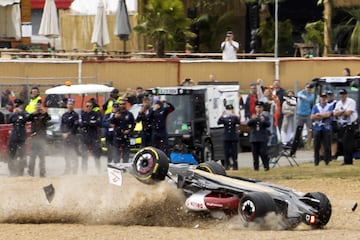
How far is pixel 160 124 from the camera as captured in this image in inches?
909

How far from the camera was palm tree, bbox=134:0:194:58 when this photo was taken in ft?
124

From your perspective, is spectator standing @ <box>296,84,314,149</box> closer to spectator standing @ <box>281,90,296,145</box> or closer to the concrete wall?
spectator standing @ <box>281,90,296,145</box>

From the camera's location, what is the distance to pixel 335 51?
133ft

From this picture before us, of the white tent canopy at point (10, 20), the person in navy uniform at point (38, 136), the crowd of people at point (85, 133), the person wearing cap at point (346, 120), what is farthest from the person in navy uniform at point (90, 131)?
the white tent canopy at point (10, 20)

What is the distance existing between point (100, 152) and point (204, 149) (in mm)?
2293

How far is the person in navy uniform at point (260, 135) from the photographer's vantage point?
2325 cm

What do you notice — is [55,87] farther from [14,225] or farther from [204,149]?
[14,225]

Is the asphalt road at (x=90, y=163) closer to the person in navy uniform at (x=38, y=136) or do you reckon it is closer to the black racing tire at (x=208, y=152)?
the person in navy uniform at (x=38, y=136)

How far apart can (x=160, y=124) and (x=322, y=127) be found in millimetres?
3599

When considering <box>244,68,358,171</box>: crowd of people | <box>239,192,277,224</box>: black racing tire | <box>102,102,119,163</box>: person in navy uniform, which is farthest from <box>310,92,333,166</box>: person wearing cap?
<box>239,192,277,224</box>: black racing tire

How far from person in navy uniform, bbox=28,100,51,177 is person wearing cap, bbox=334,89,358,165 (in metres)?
6.23

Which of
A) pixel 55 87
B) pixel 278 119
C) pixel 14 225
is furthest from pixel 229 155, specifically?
pixel 14 225

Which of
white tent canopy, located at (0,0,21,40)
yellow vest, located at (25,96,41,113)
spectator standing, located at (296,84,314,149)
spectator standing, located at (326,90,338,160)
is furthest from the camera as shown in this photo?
white tent canopy, located at (0,0,21,40)

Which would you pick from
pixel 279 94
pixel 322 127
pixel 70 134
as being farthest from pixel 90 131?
pixel 279 94
